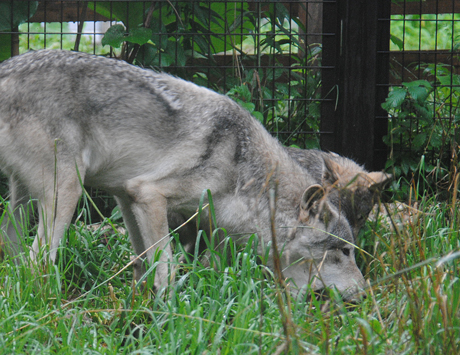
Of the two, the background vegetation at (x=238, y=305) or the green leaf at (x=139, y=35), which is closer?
the background vegetation at (x=238, y=305)

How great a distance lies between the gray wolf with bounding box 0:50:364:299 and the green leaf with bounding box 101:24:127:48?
1.19m

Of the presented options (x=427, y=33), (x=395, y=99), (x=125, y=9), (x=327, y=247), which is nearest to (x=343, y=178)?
(x=327, y=247)

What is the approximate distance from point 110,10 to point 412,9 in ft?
13.6

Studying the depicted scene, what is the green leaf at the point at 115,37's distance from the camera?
538 centimetres

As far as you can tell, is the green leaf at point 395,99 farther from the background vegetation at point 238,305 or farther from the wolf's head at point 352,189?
the wolf's head at point 352,189

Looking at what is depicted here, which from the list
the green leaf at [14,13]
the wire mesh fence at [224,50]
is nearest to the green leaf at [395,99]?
the wire mesh fence at [224,50]

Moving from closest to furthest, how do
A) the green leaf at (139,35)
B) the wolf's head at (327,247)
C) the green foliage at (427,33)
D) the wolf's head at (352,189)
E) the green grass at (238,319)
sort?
the green grass at (238,319)
the wolf's head at (327,247)
the wolf's head at (352,189)
the green leaf at (139,35)
the green foliage at (427,33)

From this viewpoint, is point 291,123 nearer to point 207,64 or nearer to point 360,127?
point 360,127

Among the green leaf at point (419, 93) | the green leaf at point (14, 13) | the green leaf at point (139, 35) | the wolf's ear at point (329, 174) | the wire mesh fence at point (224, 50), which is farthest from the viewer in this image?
the wire mesh fence at point (224, 50)

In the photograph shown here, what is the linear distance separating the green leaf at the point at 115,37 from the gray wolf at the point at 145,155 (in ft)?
3.91

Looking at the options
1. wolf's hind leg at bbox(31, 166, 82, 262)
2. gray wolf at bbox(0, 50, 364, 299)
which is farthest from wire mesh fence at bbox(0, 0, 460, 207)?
wolf's hind leg at bbox(31, 166, 82, 262)

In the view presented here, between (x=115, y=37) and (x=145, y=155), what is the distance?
6.16ft

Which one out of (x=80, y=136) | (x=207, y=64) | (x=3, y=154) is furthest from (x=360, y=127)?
(x=3, y=154)

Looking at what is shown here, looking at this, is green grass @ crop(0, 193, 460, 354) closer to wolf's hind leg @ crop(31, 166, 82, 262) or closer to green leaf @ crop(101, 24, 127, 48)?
wolf's hind leg @ crop(31, 166, 82, 262)
